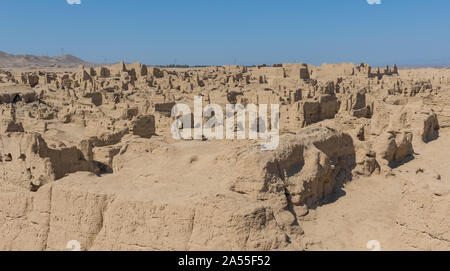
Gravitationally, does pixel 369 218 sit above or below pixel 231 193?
below

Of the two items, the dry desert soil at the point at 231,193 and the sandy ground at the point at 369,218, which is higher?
the dry desert soil at the point at 231,193

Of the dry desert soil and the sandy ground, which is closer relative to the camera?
the dry desert soil

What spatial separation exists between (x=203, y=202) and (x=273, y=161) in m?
2.41

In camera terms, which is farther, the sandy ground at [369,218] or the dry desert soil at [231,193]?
the sandy ground at [369,218]

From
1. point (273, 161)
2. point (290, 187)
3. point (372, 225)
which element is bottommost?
point (372, 225)

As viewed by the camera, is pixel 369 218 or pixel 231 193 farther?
pixel 369 218

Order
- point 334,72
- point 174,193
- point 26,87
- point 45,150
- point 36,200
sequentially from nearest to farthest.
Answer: point 174,193, point 36,200, point 45,150, point 26,87, point 334,72

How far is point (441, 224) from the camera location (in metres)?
6.11

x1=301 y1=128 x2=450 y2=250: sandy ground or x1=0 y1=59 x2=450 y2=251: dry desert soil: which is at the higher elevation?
x1=0 y1=59 x2=450 y2=251: dry desert soil

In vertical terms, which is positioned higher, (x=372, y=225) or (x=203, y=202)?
(x=203, y=202)
